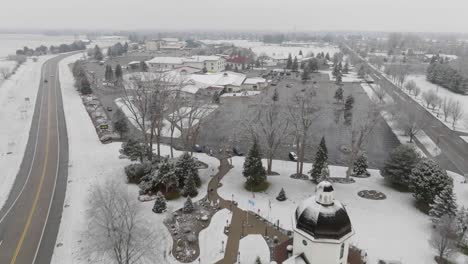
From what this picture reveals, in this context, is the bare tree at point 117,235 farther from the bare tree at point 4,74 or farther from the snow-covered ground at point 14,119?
the bare tree at point 4,74

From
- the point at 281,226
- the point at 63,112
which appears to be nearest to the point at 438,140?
the point at 281,226

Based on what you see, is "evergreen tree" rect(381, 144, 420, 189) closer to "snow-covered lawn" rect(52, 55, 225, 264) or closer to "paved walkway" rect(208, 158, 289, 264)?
"paved walkway" rect(208, 158, 289, 264)

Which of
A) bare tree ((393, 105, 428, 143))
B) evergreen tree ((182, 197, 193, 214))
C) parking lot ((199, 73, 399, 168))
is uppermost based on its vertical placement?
bare tree ((393, 105, 428, 143))

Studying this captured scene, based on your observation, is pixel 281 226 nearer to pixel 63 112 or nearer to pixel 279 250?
→ pixel 279 250

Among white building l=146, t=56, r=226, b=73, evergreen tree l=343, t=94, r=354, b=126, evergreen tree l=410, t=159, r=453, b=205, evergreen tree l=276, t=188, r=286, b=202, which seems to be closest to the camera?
evergreen tree l=410, t=159, r=453, b=205

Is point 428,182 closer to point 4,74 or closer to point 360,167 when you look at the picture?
point 360,167

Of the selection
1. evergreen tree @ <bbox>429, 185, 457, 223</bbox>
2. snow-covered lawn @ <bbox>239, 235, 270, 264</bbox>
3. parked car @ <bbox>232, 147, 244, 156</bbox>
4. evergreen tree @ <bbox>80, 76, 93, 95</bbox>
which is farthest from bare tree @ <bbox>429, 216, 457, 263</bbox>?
evergreen tree @ <bbox>80, 76, 93, 95</bbox>

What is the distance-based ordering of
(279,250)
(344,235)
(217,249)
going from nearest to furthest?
(344,235), (279,250), (217,249)
